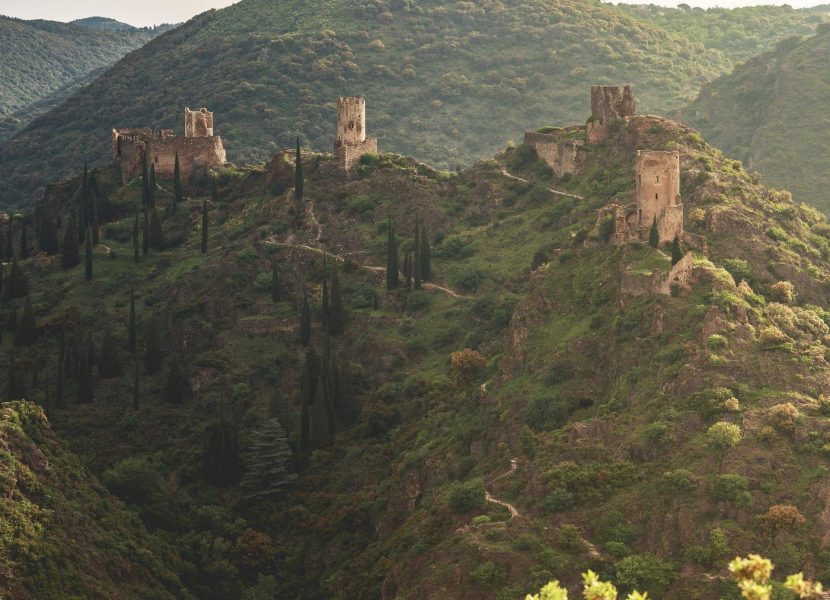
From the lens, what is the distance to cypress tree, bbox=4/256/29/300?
407 ft

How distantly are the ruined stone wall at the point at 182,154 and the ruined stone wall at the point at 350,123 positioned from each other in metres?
10.8

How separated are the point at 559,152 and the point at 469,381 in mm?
27931

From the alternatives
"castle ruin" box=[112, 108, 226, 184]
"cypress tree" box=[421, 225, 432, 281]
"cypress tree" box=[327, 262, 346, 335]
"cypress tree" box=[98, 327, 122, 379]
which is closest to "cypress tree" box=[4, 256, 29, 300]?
"cypress tree" box=[98, 327, 122, 379]

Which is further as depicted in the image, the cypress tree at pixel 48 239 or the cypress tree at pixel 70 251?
the cypress tree at pixel 48 239

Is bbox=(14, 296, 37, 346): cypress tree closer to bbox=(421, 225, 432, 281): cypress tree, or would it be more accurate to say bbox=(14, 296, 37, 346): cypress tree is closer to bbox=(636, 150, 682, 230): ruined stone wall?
bbox=(421, 225, 432, 281): cypress tree

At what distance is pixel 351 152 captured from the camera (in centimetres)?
13150

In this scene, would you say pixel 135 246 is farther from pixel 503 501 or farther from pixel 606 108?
pixel 503 501

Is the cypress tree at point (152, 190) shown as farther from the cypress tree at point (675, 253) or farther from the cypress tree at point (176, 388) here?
the cypress tree at point (675, 253)

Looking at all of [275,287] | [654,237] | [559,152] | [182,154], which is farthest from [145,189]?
[654,237]

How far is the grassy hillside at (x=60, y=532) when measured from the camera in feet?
258

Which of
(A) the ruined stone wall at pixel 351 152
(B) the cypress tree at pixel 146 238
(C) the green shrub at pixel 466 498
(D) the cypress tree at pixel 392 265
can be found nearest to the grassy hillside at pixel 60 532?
(C) the green shrub at pixel 466 498

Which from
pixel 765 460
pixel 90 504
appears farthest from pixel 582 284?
pixel 90 504

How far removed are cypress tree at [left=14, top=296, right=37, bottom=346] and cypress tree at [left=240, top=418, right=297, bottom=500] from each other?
839 inches

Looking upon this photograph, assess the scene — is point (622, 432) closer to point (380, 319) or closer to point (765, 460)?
point (765, 460)
